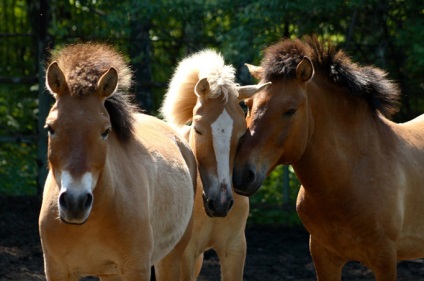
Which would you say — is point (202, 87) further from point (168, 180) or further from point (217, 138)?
point (168, 180)

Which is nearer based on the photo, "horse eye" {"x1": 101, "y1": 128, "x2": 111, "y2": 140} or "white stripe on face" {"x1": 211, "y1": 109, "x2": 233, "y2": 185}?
"horse eye" {"x1": 101, "y1": 128, "x2": 111, "y2": 140}

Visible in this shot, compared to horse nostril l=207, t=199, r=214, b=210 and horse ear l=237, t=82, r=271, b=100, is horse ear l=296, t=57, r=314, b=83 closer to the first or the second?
horse ear l=237, t=82, r=271, b=100

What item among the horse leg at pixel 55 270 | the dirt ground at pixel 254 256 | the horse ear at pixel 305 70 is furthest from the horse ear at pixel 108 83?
the dirt ground at pixel 254 256

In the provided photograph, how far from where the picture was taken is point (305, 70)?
5.47 meters

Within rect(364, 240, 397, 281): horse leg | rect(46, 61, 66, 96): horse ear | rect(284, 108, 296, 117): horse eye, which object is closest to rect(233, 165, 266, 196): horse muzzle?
rect(284, 108, 296, 117): horse eye

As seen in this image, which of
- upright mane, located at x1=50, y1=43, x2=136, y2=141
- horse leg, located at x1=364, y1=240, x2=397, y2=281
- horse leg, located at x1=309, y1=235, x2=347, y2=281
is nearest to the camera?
upright mane, located at x1=50, y1=43, x2=136, y2=141

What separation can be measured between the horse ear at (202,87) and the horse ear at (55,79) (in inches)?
55.4

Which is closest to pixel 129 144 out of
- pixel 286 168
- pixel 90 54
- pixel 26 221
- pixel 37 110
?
pixel 90 54

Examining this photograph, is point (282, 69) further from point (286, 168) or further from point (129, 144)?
point (286, 168)

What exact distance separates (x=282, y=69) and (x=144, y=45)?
5675 mm

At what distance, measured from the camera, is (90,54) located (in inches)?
196

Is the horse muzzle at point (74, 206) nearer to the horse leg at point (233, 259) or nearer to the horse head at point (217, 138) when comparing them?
the horse head at point (217, 138)

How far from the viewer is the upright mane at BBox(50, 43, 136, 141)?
466cm

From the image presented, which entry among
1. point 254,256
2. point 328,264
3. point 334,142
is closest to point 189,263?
point 328,264
